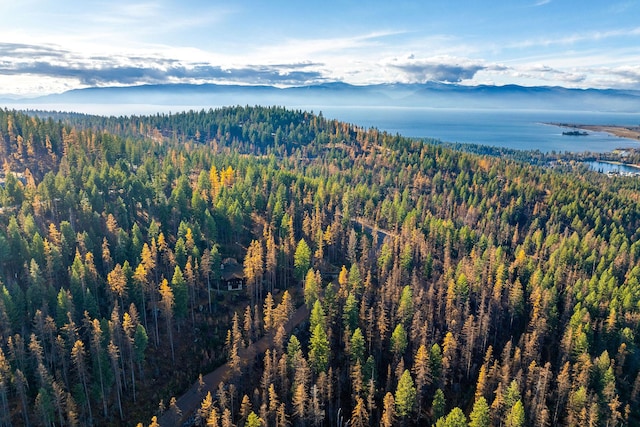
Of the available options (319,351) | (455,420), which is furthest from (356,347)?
(455,420)

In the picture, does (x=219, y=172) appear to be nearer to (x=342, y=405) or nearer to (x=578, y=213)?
(x=342, y=405)

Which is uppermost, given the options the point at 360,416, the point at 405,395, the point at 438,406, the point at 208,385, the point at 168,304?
the point at 168,304

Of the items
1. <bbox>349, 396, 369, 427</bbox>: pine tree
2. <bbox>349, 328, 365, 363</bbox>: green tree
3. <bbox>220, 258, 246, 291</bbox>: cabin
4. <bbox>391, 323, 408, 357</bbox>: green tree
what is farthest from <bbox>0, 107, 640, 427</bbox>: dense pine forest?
<bbox>220, 258, 246, 291</bbox>: cabin

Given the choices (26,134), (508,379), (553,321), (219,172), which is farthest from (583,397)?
(26,134)

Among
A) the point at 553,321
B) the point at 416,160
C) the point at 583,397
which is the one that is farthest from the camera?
the point at 416,160

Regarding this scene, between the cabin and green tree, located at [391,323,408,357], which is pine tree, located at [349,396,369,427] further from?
the cabin

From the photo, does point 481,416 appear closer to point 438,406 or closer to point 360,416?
point 438,406
